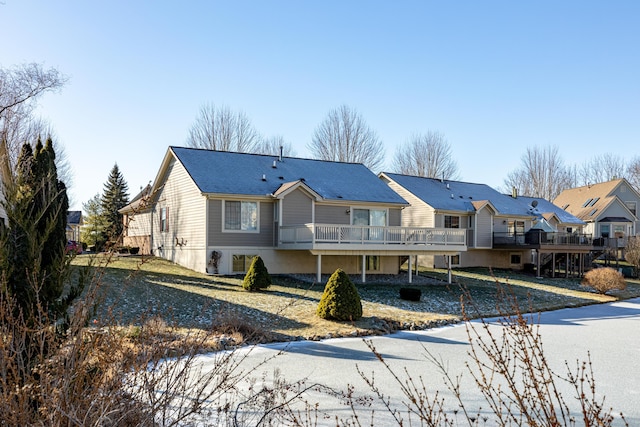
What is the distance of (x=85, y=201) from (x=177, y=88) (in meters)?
38.1

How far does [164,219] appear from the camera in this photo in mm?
27250

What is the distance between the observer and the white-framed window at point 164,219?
26734 millimetres

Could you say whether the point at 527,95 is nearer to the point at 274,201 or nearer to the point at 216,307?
the point at 274,201

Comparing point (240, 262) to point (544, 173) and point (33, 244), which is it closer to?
point (33, 244)

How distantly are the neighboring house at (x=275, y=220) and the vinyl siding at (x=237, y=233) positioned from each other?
5 cm

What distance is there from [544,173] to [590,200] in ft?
47.4

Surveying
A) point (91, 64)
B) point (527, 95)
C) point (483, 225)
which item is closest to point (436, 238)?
point (527, 95)

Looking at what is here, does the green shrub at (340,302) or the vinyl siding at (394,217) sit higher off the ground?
the vinyl siding at (394,217)

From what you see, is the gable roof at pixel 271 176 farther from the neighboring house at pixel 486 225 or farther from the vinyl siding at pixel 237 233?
the neighboring house at pixel 486 225

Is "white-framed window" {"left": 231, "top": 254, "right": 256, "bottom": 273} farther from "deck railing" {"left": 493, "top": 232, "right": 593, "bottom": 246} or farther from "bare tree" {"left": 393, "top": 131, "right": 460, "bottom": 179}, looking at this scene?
"bare tree" {"left": 393, "top": 131, "right": 460, "bottom": 179}

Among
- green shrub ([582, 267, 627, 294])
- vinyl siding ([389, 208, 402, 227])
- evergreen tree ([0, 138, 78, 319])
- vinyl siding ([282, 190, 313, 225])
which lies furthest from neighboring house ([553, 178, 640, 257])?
evergreen tree ([0, 138, 78, 319])

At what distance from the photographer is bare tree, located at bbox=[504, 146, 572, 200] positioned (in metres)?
64.9

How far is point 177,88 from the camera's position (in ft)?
63.2

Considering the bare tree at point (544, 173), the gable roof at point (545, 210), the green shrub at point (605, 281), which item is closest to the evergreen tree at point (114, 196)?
the green shrub at point (605, 281)
